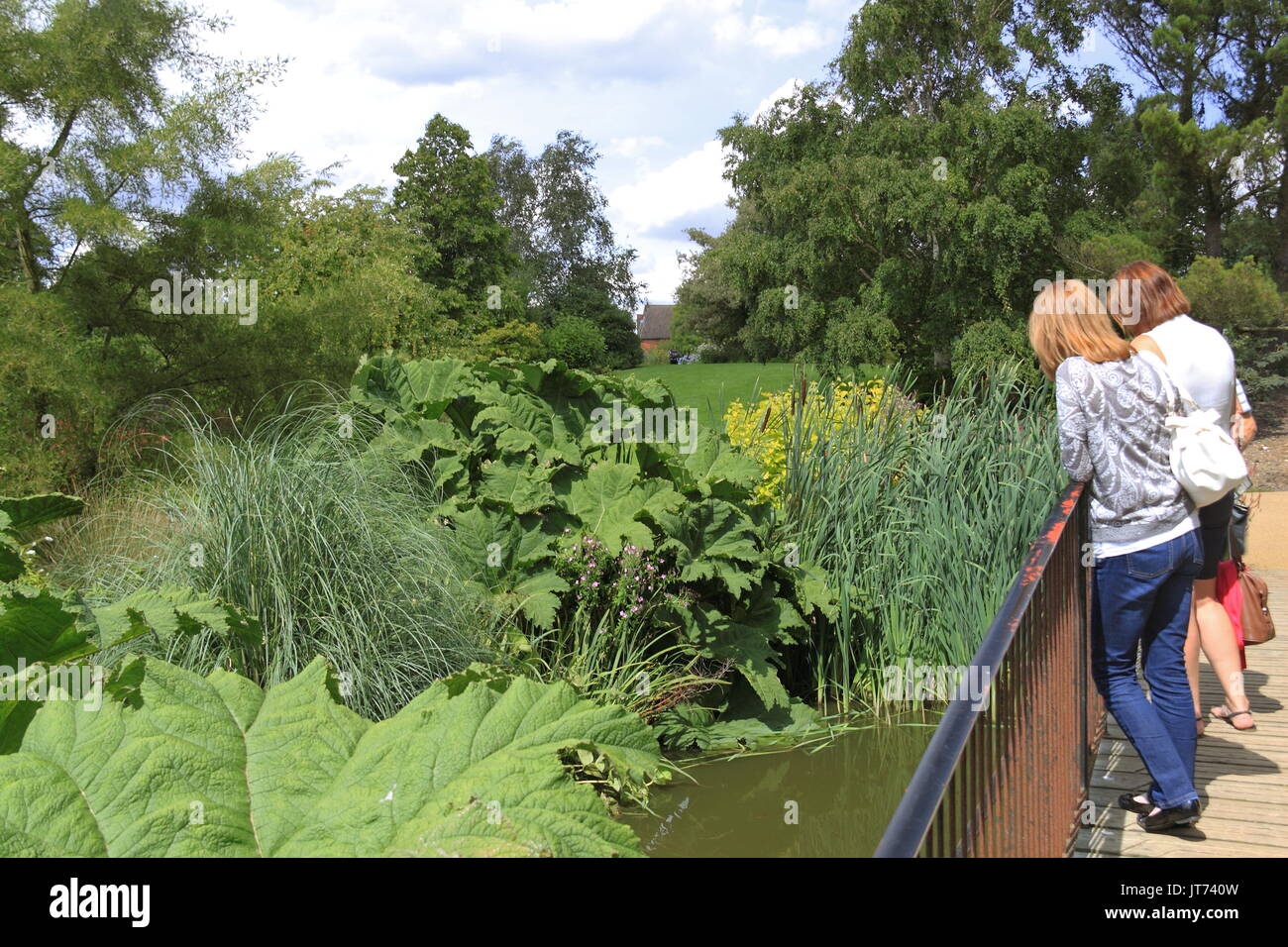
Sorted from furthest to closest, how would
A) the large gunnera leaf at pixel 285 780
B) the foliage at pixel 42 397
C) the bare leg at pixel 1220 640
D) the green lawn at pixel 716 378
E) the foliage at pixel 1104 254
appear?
the green lawn at pixel 716 378 → the foliage at pixel 1104 254 → the foliage at pixel 42 397 → the bare leg at pixel 1220 640 → the large gunnera leaf at pixel 285 780

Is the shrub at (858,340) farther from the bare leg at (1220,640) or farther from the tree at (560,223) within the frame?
the tree at (560,223)

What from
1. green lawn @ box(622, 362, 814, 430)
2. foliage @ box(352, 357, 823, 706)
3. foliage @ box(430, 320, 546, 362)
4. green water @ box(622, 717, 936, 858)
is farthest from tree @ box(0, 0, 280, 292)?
green lawn @ box(622, 362, 814, 430)

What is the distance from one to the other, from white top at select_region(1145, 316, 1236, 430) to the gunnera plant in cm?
317

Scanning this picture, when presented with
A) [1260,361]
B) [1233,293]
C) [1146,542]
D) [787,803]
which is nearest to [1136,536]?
[1146,542]

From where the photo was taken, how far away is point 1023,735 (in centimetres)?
237

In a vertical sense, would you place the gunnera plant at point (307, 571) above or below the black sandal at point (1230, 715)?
above

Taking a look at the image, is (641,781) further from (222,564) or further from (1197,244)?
(1197,244)

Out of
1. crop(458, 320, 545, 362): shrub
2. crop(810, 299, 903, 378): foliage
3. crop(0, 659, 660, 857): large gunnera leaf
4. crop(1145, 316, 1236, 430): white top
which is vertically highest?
crop(458, 320, 545, 362): shrub

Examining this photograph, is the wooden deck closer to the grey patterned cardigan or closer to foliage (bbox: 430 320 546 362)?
the grey patterned cardigan

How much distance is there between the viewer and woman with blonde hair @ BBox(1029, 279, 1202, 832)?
129 inches

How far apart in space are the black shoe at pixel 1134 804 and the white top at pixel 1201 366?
1397mm

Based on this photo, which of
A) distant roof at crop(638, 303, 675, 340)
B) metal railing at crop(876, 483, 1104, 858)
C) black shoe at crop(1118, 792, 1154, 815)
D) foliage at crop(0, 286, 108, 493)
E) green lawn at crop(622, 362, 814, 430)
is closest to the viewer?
metal railing at crop(876, 483, 1104, 858)

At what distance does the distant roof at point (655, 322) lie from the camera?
99.7 metres

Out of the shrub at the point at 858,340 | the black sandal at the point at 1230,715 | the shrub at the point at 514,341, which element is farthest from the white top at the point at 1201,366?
the shrub at the point at 514,341
